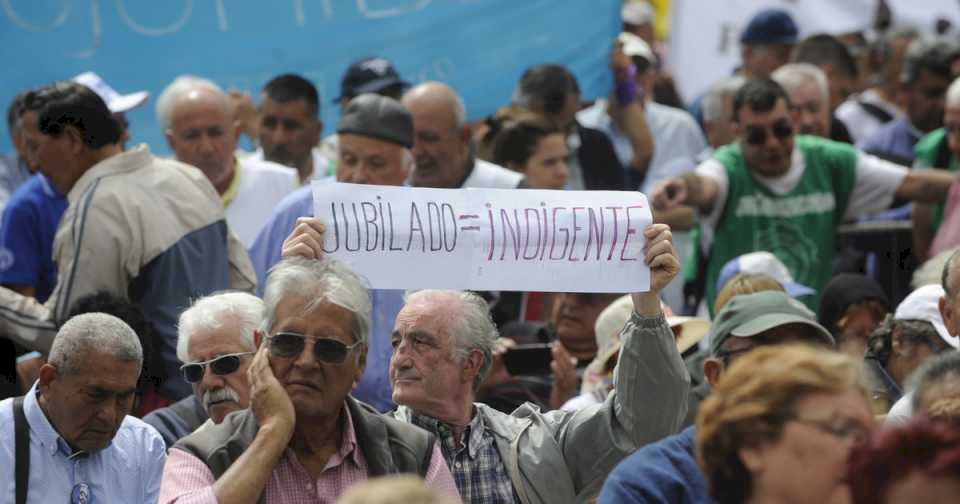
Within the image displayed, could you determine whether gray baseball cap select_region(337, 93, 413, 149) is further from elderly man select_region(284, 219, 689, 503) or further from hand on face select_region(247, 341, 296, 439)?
hand on face select_region(247, 341, 296, 439)

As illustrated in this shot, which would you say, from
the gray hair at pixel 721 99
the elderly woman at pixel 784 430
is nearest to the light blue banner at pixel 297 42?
the gray hair at pixel 721 99

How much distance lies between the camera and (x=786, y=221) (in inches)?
345

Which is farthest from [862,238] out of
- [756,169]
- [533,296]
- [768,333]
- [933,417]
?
[933,417]

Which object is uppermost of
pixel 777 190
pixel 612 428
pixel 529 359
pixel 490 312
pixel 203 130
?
pixel 203 130

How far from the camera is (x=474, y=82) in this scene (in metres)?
10.1

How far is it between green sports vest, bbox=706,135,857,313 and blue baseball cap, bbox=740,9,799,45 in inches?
111

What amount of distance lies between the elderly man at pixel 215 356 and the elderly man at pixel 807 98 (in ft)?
15.4

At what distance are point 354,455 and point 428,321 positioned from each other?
955 millimetres

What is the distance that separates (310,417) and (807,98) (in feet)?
19.2

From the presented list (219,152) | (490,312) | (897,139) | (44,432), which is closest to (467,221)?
(44,432)

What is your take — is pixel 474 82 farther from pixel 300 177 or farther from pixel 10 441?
pixel 10 441

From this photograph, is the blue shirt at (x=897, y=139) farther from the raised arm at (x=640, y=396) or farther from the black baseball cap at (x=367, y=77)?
the raised arm at (x=640, y=396)

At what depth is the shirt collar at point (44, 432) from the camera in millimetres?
5539

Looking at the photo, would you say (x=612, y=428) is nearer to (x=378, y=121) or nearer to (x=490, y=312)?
(x=490, y=312)
